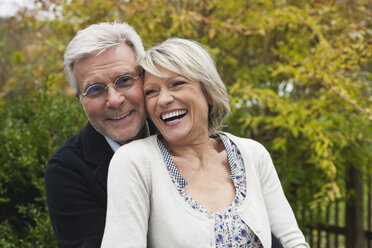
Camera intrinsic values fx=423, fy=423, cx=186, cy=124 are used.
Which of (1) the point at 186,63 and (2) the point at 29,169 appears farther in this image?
(2) the point at 29,169

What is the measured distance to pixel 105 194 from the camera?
1.98m

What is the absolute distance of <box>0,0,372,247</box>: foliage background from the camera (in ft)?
10.2

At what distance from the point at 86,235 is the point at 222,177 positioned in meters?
0.67

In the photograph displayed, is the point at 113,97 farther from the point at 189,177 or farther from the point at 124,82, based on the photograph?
the point at 189,177

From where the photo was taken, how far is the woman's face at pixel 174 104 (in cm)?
192

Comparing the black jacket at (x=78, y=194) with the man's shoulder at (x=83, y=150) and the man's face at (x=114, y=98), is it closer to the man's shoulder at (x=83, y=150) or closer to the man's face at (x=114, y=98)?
the man's shoulder at (x=83, y=150)

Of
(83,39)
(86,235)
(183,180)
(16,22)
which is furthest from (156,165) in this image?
(16,22)

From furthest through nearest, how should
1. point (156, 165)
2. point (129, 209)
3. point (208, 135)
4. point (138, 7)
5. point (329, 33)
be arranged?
point (329, 33) → point (138, 7) → point (208, 135) → point (156, 165) → point (129, 209)

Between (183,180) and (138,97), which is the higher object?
(138,97)

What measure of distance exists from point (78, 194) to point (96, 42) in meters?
0.74

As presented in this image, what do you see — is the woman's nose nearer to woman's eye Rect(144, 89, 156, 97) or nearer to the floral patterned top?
woman's eye Rect(144, 89, 156, 97)

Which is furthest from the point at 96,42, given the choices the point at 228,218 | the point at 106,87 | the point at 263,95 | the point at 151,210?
the point at 263,95

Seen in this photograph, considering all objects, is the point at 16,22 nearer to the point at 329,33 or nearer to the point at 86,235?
the point at 329,33

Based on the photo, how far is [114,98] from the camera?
2.06m
